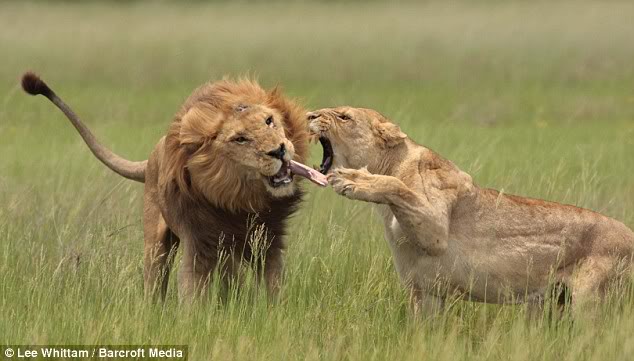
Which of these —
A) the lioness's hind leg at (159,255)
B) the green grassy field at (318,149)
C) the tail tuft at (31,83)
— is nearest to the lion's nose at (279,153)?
the green grassy field at (318,149)

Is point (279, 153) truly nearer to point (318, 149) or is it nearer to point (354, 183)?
point (354, 183)

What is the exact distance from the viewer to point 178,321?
497cm

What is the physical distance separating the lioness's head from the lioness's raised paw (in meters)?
0.40

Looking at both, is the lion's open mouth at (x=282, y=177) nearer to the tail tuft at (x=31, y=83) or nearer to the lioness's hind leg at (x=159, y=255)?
the lioness's hind leg at (x=159, y=255)

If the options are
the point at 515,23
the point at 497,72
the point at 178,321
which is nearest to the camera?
the point at 178,321

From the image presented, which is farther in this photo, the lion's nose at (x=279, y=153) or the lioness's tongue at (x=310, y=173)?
the lion's nose at (x=279, y=153)

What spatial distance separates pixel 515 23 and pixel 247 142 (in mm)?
18041

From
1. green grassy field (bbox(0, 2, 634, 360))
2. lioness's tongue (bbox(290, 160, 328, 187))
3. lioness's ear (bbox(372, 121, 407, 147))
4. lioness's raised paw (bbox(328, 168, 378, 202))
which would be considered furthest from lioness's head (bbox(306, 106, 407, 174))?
green grassy field (bbox(0, 2, 634, 360))

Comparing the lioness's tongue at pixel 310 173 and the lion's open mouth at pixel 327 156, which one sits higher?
the lion's open mouth at pixel 327 156

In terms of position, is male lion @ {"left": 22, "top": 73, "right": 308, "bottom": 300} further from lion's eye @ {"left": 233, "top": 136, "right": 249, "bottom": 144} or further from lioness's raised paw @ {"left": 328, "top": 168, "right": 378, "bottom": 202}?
lioness's raised paw @ {"left": 328, "top": 168, "right": 378, "bottom": 202}

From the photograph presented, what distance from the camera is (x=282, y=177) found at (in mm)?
5367

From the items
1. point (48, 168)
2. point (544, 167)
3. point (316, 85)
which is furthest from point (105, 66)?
point (544, 167)

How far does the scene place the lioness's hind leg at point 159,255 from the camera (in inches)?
235

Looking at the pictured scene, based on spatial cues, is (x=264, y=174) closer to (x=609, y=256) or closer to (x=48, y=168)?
(x=609, y=256)
